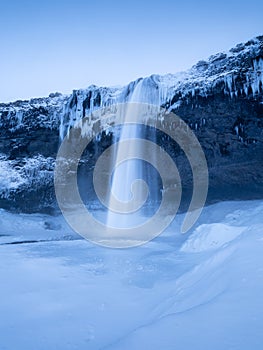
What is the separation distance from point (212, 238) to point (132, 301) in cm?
495

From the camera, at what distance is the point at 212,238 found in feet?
27.6

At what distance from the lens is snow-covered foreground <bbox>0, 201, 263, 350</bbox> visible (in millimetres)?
2006

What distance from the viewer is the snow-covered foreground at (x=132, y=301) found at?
201 cm

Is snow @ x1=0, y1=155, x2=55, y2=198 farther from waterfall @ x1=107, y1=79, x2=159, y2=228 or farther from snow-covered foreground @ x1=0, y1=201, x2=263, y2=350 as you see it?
snow-covered foreground @ x1=0, y1=201, x2=263, y2=350

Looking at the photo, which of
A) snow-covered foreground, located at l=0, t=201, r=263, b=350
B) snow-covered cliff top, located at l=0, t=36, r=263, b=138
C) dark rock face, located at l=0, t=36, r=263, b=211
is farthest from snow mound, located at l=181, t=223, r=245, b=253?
snow-covered cliff top, located at l=0, t=36, r=263, b=138

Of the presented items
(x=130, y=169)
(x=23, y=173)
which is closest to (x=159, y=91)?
(x=130, y=169)

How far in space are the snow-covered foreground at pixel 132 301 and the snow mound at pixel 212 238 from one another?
25cm

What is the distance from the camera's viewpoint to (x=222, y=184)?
17641 millimetres

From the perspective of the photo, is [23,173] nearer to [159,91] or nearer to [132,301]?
[159,91]

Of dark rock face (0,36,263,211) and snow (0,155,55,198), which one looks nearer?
dark rock face (0,36,263,211)

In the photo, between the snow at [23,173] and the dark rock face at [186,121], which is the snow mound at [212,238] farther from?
the snow at [23,173]

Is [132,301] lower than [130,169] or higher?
lower

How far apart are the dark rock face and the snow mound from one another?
7.30 meters

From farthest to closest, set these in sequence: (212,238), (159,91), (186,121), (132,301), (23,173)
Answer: (23,173), (186,121), (159,91), (212,238), (132,301)
